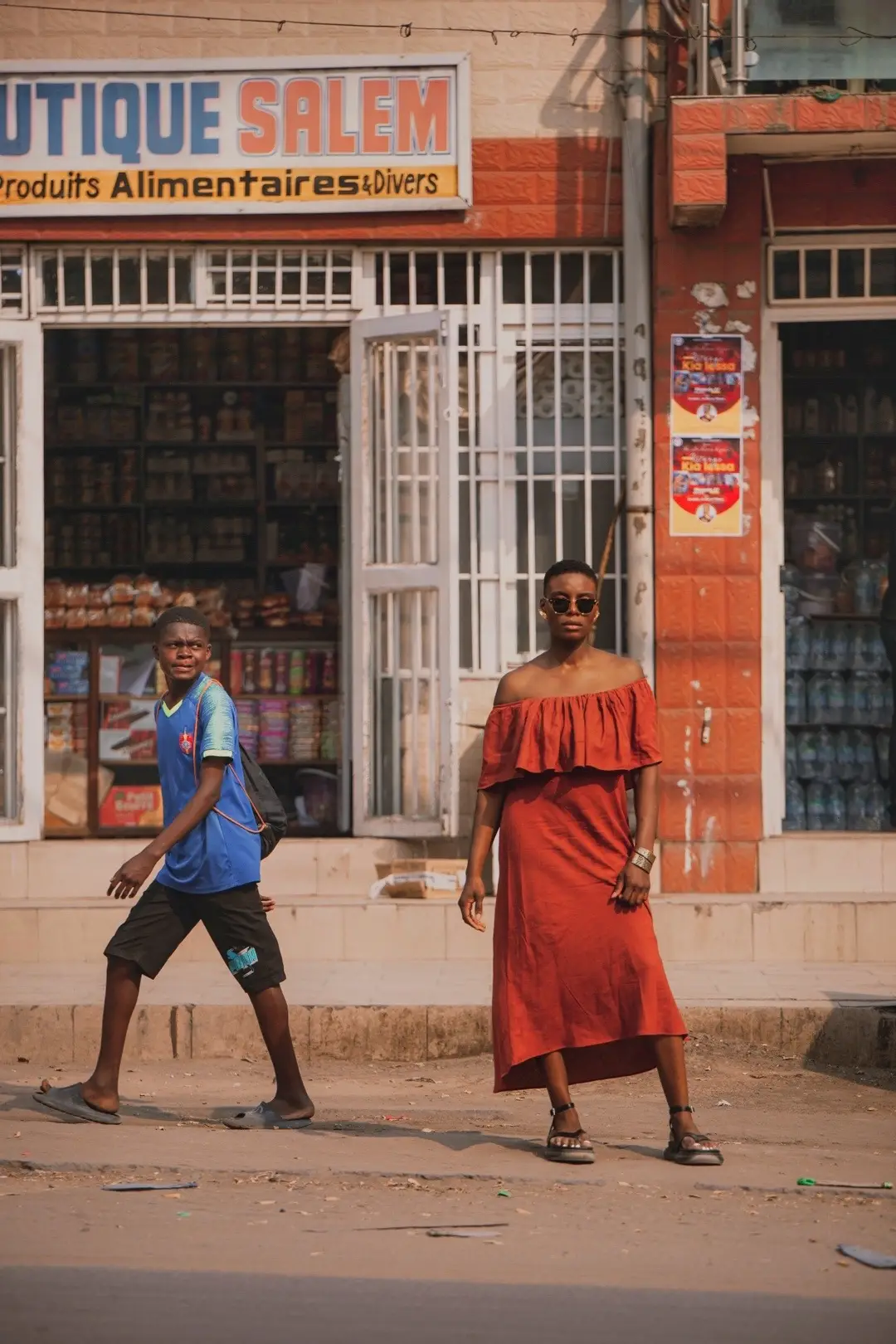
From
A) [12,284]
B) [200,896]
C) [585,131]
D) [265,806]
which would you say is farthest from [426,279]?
[200,896]

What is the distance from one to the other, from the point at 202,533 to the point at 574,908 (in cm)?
687

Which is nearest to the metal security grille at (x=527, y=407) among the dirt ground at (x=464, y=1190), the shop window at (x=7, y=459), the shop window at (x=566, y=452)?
the shop window at (x=566, y=452)

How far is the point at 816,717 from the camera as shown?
36.6 feet

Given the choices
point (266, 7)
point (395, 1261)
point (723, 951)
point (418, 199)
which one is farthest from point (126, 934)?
point (266, 7)

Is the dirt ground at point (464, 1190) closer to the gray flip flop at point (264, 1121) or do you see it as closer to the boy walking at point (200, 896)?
the gray flip flop at point (264, 1121)

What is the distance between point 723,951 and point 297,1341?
5.95m

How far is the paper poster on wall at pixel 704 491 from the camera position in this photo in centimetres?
1045

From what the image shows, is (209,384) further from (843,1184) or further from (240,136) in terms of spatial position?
(843,1184)

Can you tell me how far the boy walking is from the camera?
6.57 metres

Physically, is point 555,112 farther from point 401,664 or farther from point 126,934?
point 126,934

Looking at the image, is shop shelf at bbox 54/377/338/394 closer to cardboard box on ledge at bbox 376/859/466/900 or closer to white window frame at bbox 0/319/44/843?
white window frame at bbox 0/319/44/843

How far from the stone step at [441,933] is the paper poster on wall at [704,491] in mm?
1960

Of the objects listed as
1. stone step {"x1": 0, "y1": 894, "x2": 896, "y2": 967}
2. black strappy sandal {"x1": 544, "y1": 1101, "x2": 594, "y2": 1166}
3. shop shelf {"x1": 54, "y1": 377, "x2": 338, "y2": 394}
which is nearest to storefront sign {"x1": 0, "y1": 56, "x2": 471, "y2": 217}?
shop shelf {"x1": 54, "y1": 377, "x2": 338, "y2": 394}

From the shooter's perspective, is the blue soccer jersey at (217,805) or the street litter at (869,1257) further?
the blue soccer jersey at (217,805)
